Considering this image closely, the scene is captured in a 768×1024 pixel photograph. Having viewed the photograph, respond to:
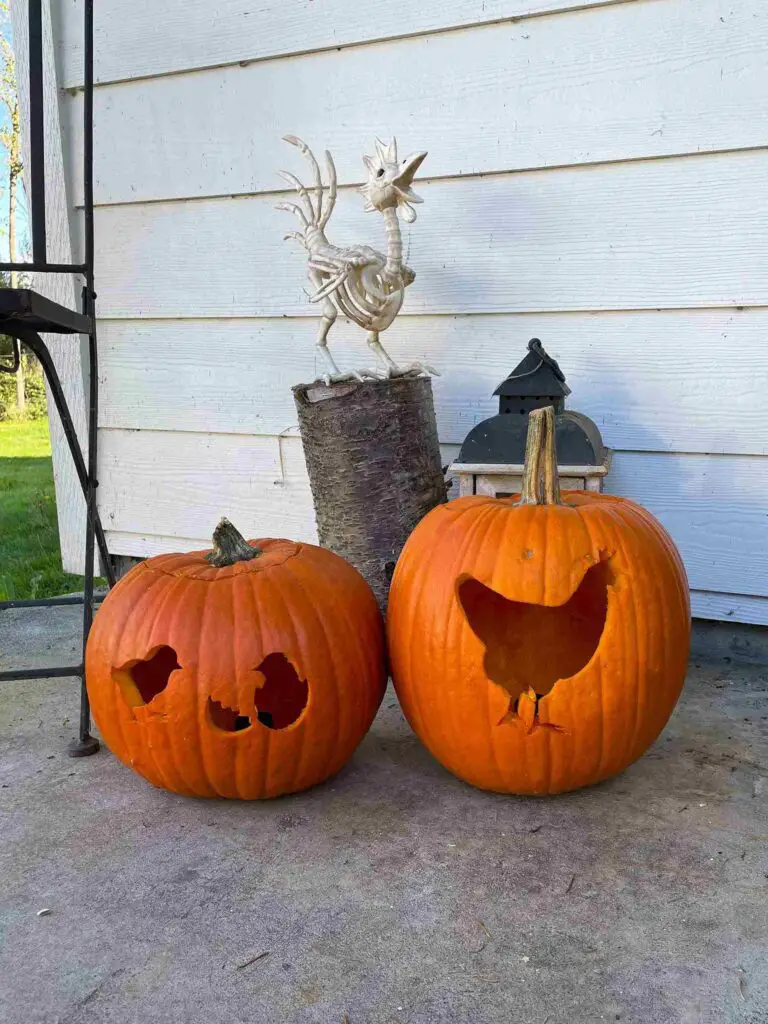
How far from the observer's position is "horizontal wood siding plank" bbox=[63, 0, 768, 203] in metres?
2.03

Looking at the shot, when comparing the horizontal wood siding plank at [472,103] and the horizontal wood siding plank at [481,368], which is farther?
the horizontal wood siding plank at [481,368]

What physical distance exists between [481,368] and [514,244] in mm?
341

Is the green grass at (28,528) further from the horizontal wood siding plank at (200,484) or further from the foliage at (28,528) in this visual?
the horizontal wood siding plank at (200,484)

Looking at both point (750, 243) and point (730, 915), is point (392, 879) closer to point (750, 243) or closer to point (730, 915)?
point (730, 915)

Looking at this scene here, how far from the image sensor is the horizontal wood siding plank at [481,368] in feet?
7.02

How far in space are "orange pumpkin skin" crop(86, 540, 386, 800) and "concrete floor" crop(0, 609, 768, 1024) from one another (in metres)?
0.10

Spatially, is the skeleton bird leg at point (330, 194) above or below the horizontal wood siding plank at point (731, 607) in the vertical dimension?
above

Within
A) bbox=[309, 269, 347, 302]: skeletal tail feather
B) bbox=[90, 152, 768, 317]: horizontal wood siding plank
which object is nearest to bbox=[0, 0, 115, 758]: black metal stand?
bbox=[309, 269, 347, 302]: skeletal tail feather

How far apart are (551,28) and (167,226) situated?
1296 mm

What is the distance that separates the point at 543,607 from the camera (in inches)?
62.9

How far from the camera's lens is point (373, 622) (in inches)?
64.2

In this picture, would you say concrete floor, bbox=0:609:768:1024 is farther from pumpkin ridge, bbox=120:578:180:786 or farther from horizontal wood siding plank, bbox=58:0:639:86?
horizontal wood siding plank, bbox=58:0:639:86

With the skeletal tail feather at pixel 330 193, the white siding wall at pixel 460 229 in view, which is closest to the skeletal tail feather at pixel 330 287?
the skeletal tail feather at pixel 330 193

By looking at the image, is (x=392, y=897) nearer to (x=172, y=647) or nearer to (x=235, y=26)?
(x=172, y=647)
